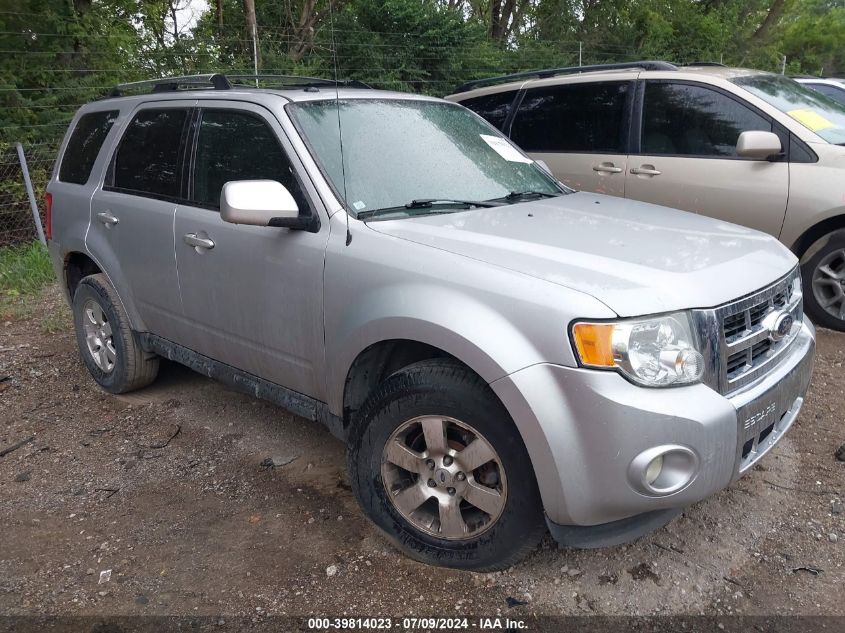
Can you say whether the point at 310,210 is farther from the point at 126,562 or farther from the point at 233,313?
the point at 126,562

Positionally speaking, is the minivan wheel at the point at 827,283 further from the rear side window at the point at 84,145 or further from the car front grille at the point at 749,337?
the rear side window at the point at 84,145

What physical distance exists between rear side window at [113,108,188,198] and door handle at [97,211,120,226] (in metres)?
0.17

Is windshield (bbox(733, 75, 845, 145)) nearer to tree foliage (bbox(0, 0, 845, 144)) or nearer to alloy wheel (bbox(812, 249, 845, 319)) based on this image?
alloy wheel (bbox(812, 249, 845, 319))

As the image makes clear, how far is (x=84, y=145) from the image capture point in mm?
4676

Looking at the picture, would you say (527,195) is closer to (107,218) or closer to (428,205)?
(428,205)

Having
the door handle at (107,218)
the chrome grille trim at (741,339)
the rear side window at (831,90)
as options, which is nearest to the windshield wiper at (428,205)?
the chrome grille trim at (741,339)

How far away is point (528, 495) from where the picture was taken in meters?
2.54

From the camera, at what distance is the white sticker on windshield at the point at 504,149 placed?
12.9 feet

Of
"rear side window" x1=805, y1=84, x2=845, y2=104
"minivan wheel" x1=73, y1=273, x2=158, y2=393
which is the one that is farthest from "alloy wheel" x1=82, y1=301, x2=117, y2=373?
"rear side window" x1=805, y1=84, x2=845, y2=104

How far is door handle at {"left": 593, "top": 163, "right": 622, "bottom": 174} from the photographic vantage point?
5872mm

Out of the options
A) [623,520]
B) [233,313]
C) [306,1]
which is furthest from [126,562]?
[306,1]

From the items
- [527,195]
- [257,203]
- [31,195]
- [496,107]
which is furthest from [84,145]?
[31,195]

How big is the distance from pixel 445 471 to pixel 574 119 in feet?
14.0

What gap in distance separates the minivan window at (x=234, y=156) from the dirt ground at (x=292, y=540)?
1346mm
